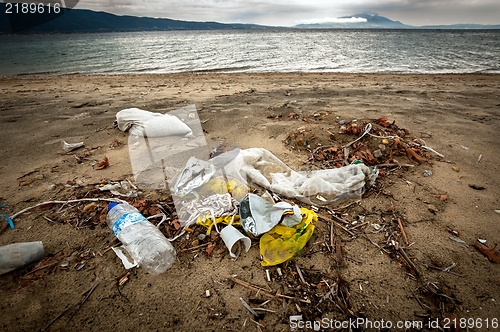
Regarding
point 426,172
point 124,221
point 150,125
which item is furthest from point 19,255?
point 426,172

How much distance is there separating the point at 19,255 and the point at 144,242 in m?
1.03

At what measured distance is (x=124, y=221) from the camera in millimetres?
2260

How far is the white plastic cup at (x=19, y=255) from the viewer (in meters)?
1.96

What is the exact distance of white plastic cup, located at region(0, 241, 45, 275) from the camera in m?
1.96

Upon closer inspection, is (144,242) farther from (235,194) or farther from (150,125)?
(150,125)

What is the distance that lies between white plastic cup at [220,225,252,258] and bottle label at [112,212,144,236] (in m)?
0.86

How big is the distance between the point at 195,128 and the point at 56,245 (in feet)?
10.9

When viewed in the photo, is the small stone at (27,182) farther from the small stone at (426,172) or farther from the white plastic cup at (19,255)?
the small stone at (426,172)

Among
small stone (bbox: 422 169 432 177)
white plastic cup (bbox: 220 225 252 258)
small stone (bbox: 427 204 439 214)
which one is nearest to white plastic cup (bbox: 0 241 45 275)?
white plastic cup (bbox: 220 225 252 258)

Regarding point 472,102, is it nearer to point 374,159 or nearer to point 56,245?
point 374,159

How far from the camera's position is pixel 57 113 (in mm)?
6281

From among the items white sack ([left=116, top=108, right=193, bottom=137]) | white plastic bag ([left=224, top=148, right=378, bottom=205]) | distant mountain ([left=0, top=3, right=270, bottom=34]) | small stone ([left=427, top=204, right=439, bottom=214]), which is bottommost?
small stone ([left=427, top=204, right=439, bottom=214])

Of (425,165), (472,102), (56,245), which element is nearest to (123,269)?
(56,245)

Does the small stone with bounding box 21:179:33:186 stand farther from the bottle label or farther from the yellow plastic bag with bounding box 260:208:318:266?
the yellow plastic bag with bounding box 260:208:318:266
